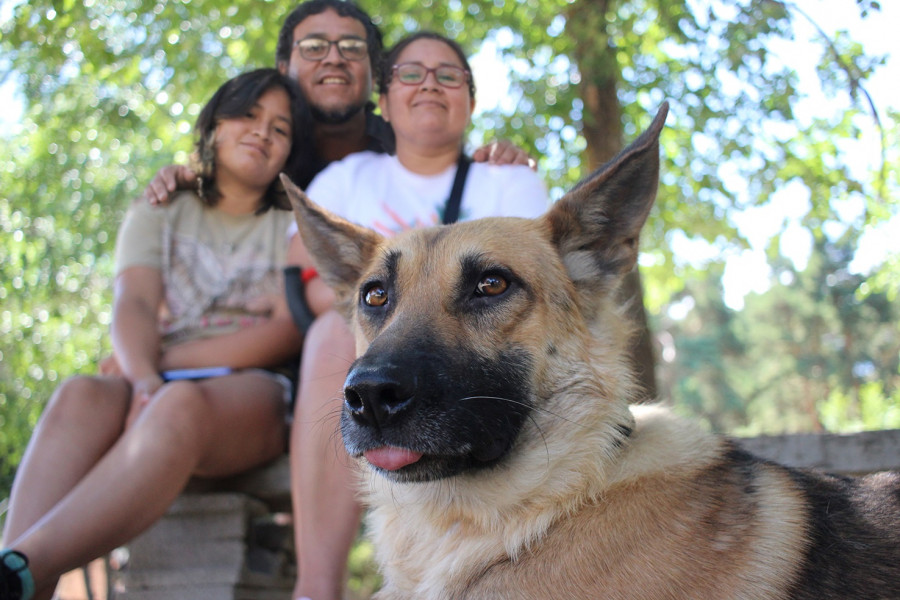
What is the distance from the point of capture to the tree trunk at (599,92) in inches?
241

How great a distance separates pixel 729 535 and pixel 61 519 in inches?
97.6

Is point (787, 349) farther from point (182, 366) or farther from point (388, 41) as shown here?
point (182, 366)

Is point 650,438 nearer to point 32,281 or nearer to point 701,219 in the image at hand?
point 701,219

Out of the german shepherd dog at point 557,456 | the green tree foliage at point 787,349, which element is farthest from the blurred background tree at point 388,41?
the green tree foliage at point 787,349

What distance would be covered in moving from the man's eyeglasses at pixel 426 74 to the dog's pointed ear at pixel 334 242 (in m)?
1.12

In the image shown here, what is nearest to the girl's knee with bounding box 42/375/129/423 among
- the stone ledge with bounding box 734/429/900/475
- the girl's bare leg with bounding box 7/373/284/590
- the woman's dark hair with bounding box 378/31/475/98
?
the girl's bare leg with bounding box 7/373/284/590

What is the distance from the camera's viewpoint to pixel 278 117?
4.17m

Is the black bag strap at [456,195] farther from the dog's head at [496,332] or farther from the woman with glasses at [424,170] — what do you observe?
the dog's head at [496,332]

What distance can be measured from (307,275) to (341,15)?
189 centimetres

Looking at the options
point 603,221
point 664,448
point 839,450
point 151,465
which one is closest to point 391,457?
point 664,448

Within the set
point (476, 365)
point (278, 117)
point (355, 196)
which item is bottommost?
point (476, 365)

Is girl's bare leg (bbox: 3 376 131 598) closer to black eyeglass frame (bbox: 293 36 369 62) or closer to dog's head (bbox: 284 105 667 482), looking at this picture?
dog's head (bbox: 284 105 667 482)

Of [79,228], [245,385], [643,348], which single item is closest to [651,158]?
[245,385]

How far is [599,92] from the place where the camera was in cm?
707
